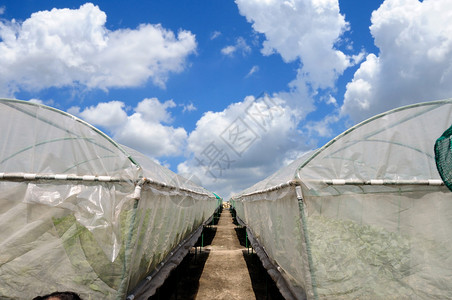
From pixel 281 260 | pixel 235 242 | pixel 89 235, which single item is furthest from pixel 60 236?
pixel 235 242

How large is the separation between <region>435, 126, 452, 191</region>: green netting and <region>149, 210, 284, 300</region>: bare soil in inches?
174

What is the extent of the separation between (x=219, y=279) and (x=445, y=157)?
6485 millimetres

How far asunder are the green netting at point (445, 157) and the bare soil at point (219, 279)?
14.5ft

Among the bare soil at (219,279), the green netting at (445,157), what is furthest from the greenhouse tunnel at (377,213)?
the bare soil at (219,279)

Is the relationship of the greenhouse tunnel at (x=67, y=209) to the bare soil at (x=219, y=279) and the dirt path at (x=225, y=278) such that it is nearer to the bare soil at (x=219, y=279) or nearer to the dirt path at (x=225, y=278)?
the bare soil at (x=219, y=279)

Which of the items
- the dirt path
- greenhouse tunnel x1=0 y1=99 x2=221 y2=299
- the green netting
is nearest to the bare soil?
the dirt path

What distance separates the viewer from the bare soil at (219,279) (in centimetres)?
638

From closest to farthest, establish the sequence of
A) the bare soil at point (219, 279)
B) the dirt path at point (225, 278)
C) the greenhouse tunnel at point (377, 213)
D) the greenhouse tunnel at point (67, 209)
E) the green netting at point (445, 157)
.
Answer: the green netting at point (445, 157) → the greenhouse tunnel at point (377, 213) → the greenhouse tunnel at point (67, 209) → the bare soil at point (219, 279) → the dirt path at point (225, 278)

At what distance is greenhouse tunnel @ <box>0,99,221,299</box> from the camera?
334cm

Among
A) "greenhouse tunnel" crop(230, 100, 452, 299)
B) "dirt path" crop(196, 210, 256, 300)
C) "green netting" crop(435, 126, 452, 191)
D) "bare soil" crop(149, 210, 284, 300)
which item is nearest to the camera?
"green netting" crop(435, 126, 452, 191)

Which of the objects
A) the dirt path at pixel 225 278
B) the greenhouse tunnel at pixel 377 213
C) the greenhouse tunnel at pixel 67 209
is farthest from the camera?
the dirt path at pixel 225 278

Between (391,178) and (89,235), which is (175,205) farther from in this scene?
(391,178)

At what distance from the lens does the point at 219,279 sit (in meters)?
7.67

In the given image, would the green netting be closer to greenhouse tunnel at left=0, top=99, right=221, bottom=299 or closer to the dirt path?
greenhouse tunnel at left=0, top=99, right=221, bottom=299
